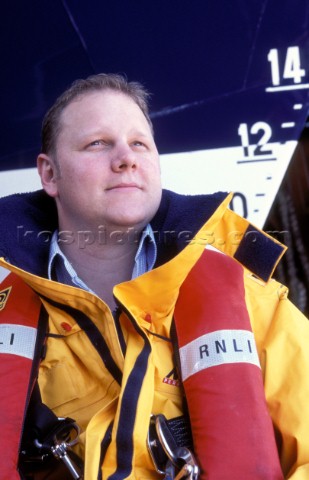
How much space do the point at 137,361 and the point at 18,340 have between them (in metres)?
0.25

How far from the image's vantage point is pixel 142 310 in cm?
118

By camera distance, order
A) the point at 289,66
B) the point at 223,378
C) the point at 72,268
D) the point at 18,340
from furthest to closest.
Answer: the point at 289,66
the point at 72,268
the point at 18,340
the point at 223,378

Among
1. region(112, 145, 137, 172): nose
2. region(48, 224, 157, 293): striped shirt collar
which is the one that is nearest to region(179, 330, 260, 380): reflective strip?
region(48, 224, 157, 293): striped shirt collar

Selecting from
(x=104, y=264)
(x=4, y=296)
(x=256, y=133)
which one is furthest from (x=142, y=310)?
(x=256, y=133)

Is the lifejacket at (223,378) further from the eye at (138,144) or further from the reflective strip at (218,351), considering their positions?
the eye at (138,144)

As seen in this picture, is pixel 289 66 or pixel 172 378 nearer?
pixel 172 378

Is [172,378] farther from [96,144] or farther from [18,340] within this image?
[96,144]

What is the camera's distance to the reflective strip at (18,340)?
3.93 feet

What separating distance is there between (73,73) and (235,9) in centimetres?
43

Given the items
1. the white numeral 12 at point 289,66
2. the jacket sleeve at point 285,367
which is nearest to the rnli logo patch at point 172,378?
the jacket sleeve at point 285,367

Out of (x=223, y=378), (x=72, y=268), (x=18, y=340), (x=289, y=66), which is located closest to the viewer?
(x=223, y=378)

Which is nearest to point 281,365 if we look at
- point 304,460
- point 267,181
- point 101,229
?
point 304,460

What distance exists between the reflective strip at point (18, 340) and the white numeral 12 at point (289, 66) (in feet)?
2.74

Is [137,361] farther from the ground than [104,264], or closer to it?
closer to it
